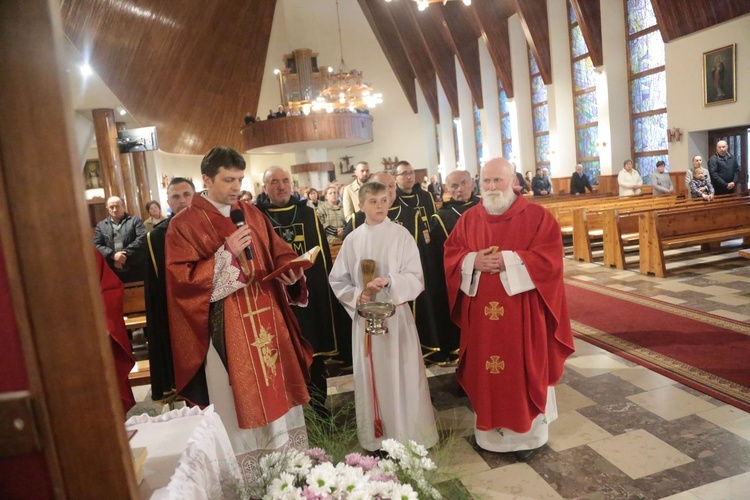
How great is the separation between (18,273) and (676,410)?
3604mm

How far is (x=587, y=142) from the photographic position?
52.6 feet

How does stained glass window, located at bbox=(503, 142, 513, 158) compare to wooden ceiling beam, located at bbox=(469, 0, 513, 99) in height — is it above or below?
below

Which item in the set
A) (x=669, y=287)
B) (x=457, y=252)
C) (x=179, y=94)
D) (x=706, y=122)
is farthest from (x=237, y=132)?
(x=457, y=252)

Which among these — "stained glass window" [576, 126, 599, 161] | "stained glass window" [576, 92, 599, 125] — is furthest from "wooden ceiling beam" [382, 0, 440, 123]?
"stained glass window" [576, 126, 599, 161]

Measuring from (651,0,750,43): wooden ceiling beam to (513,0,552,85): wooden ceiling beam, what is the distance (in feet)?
14.3

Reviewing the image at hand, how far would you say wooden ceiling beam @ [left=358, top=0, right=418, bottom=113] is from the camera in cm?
2246

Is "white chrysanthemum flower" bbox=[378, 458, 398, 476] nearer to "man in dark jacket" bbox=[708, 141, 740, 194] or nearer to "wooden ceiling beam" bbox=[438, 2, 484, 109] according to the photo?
"man in dark jacket" bbox=[708, 141, 740, 194]

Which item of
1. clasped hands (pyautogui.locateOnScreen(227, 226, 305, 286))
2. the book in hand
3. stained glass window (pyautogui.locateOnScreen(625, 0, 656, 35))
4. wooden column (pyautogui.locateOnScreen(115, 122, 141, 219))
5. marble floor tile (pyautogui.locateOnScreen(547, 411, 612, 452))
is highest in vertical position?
stained glass window (pyautogui.locateOnScreen(625, 0, 656, 35))

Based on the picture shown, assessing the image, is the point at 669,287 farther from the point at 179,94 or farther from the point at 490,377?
the point at 179,94

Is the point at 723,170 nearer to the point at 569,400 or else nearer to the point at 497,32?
the point at 569,400

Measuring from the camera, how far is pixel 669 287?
641 cm

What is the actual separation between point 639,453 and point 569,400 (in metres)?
0.76

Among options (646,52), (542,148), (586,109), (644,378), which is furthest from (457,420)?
(542,148)

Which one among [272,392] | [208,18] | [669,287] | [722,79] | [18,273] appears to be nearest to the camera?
[18,273]
